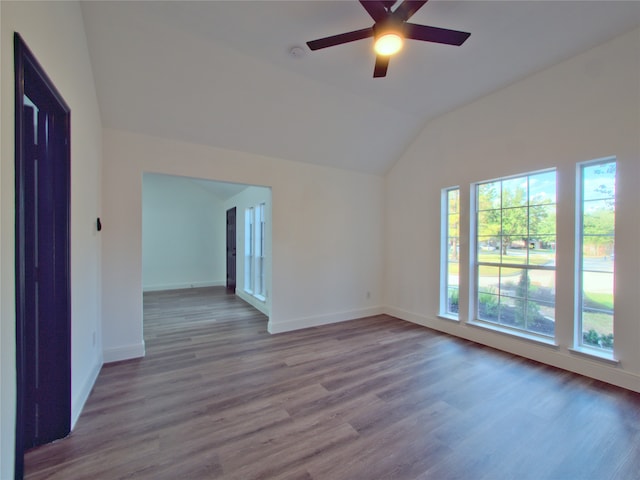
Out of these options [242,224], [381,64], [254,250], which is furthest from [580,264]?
[242,224]

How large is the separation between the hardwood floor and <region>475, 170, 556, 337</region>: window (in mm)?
556

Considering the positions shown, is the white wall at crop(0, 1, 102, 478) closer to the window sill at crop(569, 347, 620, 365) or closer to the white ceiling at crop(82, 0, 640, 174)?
the white ceiling at crop(82, 0, 640, 174)

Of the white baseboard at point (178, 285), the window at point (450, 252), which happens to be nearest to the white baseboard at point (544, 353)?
the window at point (450, 252)

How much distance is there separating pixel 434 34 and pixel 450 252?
291 centimetres

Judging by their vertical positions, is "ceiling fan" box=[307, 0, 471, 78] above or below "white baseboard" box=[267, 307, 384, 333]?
above

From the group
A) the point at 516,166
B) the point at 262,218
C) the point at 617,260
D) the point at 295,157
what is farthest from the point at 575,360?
the point at 262,218

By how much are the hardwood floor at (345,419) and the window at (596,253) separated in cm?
52

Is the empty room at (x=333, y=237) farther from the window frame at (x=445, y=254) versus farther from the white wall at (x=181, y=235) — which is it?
the white wall at (x=181, y=235)

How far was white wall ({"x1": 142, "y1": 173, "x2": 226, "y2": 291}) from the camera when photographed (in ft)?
24.7

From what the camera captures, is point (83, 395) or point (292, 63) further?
point (292, 63)

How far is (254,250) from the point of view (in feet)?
19.6

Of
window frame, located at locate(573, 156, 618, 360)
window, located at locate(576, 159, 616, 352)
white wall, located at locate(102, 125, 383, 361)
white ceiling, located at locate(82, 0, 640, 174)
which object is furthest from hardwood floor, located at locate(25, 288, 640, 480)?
white ceiling, located at locate(82, 0, 640, 174)

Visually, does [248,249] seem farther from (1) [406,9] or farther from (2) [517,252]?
(1) [406,9]

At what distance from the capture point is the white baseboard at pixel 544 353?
2.58 m
